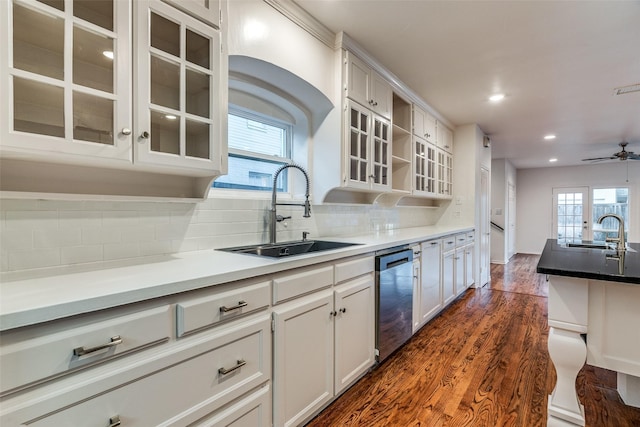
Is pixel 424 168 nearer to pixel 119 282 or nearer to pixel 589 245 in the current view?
pixel 589 245

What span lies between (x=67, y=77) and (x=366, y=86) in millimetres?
2096

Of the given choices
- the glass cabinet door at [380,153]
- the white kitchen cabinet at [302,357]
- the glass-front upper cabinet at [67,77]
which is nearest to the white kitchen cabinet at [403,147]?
the glass cabinet door at [380,153]

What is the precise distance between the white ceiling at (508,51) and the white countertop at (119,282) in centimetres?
171

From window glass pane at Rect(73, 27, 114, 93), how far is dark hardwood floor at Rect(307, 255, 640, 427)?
1.89 meters

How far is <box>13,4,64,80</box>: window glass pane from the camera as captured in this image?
3.11 feet

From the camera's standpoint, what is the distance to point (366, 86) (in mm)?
2586

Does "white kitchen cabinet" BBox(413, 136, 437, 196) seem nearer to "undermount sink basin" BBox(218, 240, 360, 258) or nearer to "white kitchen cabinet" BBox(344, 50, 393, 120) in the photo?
"white kitchen cabinet" BBox(344, 50, 393, 120)

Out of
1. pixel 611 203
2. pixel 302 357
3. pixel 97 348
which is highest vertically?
pixel 611 203

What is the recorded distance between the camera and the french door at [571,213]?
25.4ft

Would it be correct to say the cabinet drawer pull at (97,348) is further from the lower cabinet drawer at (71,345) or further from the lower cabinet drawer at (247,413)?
the lower cabinet drawer at (247,413)

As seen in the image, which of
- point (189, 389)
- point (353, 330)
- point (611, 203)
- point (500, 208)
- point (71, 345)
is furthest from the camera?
point (611, 203)

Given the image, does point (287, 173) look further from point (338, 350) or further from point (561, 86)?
point (561, 86)

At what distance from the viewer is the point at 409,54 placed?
2561 millimetres

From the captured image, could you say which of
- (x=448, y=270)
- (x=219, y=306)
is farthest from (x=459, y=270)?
(x=219, y=306)
